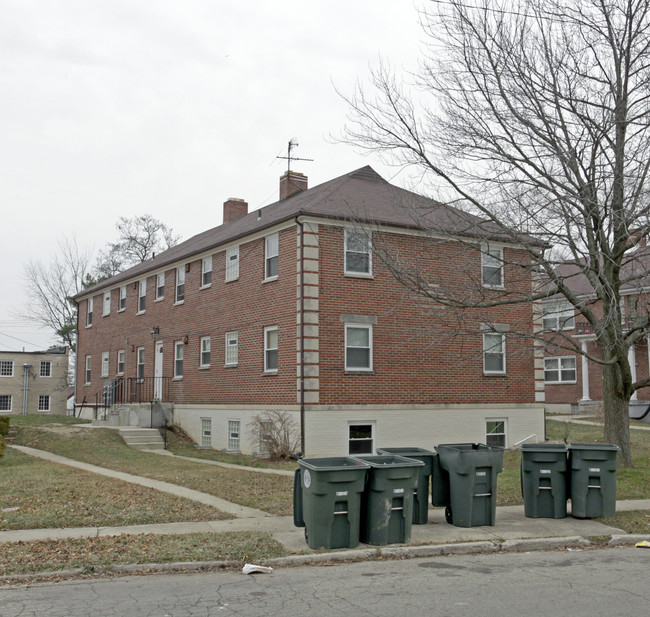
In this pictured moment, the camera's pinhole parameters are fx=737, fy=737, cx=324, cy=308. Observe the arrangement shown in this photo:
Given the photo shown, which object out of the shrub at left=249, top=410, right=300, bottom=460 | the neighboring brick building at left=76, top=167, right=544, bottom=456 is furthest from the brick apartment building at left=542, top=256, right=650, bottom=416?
the shrub at left=249, top=410, right=300, bottom=460

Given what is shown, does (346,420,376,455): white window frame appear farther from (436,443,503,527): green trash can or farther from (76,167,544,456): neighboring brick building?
(436,443,503,527): green trash can

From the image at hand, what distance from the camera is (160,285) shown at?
93.6 ft

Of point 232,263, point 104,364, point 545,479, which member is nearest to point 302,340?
point 232,263

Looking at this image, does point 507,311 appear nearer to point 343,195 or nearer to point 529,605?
point 343,195

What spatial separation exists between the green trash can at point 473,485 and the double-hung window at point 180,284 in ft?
59.5

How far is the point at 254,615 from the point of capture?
20.1 ft

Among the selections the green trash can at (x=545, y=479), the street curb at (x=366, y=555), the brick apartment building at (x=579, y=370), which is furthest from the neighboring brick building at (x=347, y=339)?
the brick apartment building at (x=579, y=370)

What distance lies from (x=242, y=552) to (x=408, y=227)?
13758 mm

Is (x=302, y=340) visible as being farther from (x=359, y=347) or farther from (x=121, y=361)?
(x=121, y=361)

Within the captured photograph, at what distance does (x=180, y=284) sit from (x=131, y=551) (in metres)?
19.3

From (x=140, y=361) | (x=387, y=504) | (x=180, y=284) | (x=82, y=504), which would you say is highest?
(x=180, y=284)

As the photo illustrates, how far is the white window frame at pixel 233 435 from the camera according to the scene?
22348mm

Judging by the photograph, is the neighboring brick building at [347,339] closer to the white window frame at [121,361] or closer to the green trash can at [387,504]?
the white window frame at [121,361]

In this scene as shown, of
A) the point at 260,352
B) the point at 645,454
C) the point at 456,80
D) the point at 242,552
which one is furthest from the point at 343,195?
the point at 242,552
